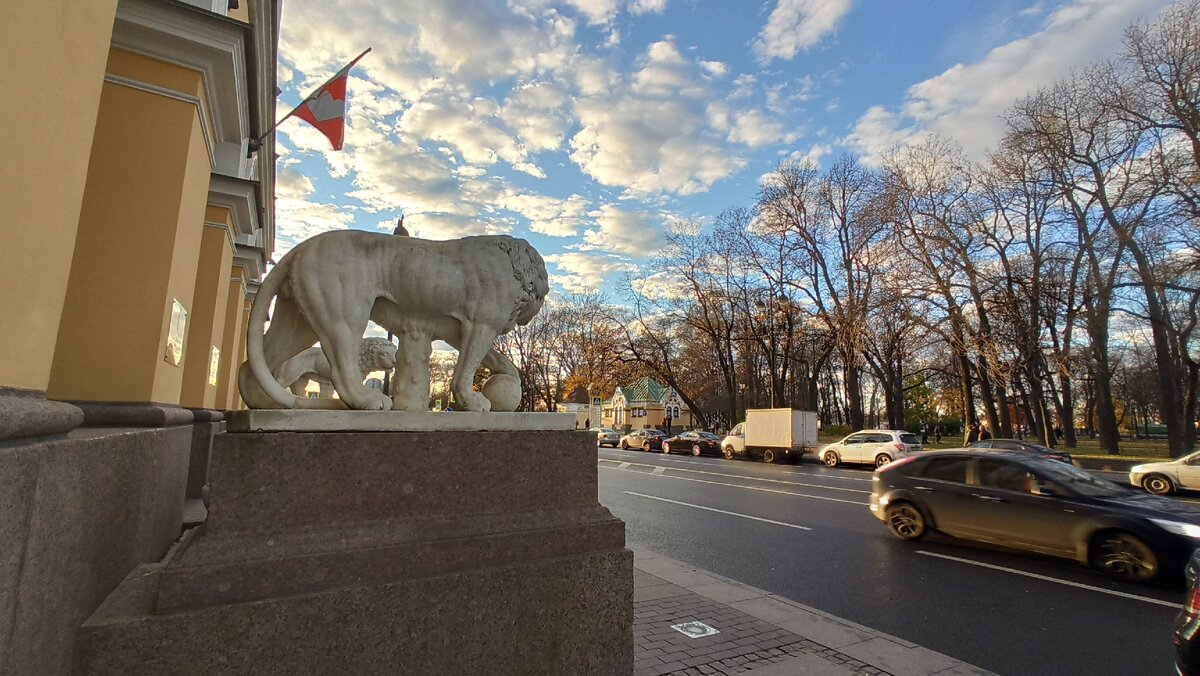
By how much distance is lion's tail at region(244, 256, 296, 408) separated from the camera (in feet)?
9.42

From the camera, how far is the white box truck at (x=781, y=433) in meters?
25.7

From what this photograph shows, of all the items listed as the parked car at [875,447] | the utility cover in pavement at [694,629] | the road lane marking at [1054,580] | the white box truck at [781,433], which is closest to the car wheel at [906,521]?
the road lane marking at [1054,580]

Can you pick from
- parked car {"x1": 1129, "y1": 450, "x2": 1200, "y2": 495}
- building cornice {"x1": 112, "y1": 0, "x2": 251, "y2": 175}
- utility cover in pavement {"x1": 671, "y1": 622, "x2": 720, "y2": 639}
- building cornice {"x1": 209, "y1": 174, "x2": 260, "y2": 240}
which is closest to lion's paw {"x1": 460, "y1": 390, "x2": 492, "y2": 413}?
utility cover in pavement {"x1": 671, "y1": 622, "x2": 720, "y2": 639}

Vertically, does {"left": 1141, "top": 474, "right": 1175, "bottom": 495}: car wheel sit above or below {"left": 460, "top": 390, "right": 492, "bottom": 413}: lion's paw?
below

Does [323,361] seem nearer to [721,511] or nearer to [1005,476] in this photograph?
[1005,476]

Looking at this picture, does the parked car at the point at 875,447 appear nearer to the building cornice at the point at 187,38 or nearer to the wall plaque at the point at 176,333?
the wall plaque at the point at 176,333

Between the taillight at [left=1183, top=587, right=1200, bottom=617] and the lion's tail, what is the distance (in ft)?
16.2

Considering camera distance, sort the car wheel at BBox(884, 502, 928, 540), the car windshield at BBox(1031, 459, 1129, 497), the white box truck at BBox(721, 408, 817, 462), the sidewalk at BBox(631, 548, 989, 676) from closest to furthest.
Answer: the sidewalk at BBox(631, 548, 989, 676), the car windshield at BBox(1031, 459, 1129, 497), the car wheel at BBox(884, 502, 928, 540), the white box truck at BBox(721, 408, 817, 462)

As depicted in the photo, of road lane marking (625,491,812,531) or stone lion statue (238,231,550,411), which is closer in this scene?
stone lion statue (238,231,550,411)

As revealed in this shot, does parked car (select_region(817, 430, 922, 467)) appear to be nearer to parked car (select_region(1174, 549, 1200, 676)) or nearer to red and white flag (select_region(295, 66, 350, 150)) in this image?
parked car (select_region(1174, 549, 1200, 676))

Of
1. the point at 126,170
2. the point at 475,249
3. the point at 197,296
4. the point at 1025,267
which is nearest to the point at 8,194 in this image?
the point at 475,249

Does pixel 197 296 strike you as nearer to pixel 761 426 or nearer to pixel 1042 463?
pixel 1042 463

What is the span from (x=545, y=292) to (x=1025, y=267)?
3088 centimetres

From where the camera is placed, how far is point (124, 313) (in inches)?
158
